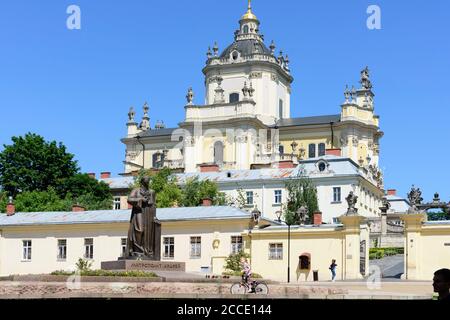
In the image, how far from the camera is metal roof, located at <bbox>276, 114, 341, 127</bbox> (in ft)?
325

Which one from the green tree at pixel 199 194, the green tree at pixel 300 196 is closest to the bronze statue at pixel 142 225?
the green tree at pixel 300 196

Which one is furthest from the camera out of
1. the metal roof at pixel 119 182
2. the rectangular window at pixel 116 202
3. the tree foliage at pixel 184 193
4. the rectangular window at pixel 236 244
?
the metal roof at pixel 119 182

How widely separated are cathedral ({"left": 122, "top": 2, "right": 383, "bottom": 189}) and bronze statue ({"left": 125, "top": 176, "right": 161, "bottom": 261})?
64840 mm

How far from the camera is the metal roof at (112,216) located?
4784 cm

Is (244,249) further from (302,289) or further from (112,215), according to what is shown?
(302,289)

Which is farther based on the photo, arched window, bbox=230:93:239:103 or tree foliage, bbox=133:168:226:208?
arched window, bbox=230:93:239:103

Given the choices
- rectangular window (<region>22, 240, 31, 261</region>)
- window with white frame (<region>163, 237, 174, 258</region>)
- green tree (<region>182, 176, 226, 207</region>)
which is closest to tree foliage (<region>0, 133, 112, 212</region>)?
green tree (<region>182, 176, 226, 207</region>)

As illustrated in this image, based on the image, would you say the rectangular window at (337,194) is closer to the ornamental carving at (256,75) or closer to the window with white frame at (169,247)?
the window with white frame at (169,247)

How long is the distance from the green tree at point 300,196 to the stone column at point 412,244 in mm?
18976

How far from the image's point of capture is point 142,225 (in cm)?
2591

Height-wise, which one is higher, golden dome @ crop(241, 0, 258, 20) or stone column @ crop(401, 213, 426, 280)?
golden dome @ crop(241, 0, 258, 20)

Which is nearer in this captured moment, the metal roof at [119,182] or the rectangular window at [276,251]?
the rectangular window at [276,251]

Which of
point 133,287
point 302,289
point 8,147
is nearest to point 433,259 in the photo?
point 302,289

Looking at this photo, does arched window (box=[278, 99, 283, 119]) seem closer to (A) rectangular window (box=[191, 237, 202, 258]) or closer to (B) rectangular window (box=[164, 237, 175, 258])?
(B) rectangular window (box=[164, 237, 175, 258])
